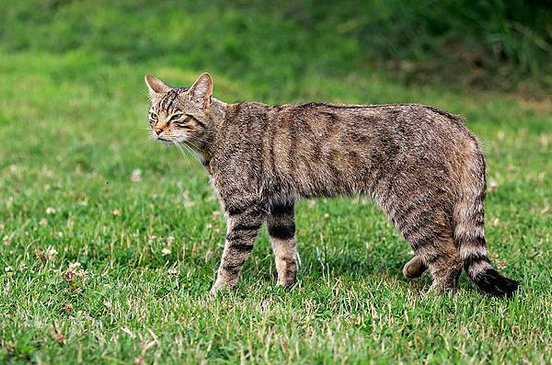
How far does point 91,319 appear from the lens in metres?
5.14

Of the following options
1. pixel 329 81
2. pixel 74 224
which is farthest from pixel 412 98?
pixel 74 224

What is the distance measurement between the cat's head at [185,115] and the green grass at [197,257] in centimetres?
92

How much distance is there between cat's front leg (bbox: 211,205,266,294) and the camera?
6.28 meters

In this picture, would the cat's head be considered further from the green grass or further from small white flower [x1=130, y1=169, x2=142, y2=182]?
small white flower [x1=130, y1=169, x2=142, y2=182]

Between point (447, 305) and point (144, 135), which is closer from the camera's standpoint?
point (447, 305)

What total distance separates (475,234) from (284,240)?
1492 mm

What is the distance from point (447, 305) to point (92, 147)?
681 cm

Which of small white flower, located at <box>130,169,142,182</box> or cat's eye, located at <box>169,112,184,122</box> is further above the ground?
cat's eye, located at <box>169,112,184,122</box>

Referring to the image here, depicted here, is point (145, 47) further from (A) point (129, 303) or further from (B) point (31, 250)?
(A) point (129, 303)

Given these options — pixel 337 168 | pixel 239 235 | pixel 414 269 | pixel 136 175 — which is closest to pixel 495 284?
pixel 414 269

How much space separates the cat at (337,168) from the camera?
6.00 m

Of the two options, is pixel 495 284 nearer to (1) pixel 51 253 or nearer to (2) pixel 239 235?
(2) pixel 239 235

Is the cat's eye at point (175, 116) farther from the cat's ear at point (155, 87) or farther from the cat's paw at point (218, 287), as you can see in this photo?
the cat's paw at point (218, 287)

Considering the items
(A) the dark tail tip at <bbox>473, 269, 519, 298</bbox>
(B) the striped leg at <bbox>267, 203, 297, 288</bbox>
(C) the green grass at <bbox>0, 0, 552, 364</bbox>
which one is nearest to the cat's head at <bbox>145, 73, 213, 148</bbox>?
(B) the striped leg at <bbox>267, 203, 297, 288</bbox>
